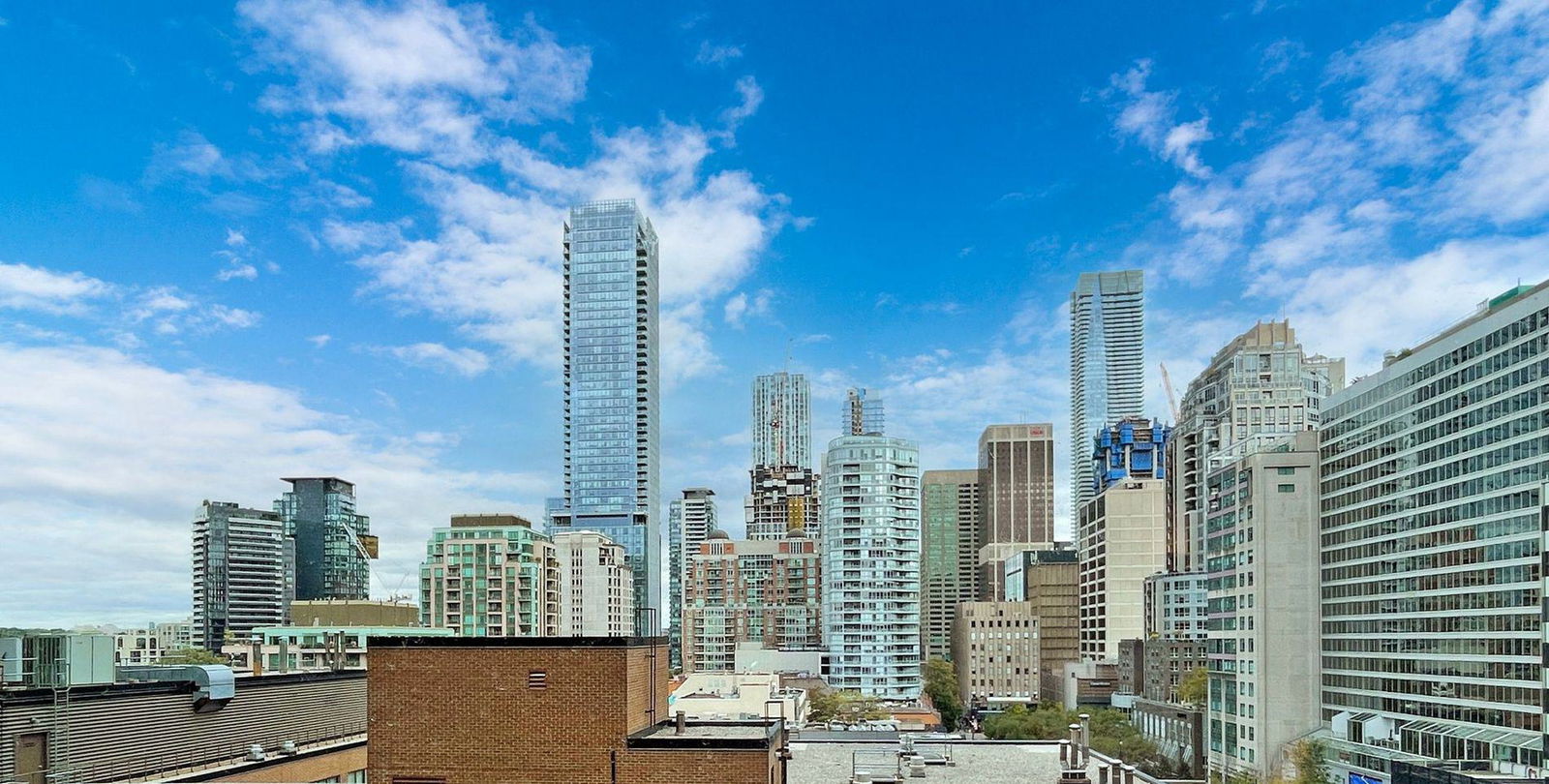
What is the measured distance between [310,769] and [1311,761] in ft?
281

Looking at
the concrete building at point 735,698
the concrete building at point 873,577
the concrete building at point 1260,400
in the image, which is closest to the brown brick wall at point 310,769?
the concrete building at point 735,698

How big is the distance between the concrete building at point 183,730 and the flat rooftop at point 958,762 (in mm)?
23335

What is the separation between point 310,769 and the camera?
171 ft

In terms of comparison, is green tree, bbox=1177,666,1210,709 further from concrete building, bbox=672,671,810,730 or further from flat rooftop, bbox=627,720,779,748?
flat rooftop, bbox=627,720,779,748

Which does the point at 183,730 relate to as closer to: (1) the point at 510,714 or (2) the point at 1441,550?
(1) the point at 510,714

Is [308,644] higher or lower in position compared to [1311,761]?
higher

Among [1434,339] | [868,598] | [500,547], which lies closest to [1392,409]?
[1434,339]

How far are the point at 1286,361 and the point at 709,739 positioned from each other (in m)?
190

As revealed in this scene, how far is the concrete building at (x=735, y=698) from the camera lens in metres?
115

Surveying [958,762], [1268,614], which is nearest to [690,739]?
[958,762]

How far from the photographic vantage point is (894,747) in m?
43.5

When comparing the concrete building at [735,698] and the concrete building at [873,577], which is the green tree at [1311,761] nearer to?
the concrete building at [735,698]

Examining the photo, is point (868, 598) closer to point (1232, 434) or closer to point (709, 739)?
point (1232, 434)

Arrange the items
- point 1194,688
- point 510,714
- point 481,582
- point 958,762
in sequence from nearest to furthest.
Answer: point 510,714
point 958,762
point 1194,688
point 481,582
